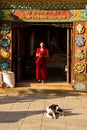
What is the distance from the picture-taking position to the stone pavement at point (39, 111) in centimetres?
976

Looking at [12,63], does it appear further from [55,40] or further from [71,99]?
[55,40]

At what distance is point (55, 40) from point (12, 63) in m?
7.62

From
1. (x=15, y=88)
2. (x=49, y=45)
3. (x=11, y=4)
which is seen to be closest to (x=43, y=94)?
(x=15, y=88)

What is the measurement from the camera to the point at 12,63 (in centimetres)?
1538

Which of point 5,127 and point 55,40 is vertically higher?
point 55,40

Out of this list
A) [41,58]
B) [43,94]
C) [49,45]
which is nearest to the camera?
[43,94]

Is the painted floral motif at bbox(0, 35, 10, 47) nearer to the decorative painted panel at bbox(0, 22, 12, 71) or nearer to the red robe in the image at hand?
the decorative painted panel at bbox(0, 22, 12, 71)

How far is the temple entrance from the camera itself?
15.8 m

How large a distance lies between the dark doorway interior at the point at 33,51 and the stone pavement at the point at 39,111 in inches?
87.2

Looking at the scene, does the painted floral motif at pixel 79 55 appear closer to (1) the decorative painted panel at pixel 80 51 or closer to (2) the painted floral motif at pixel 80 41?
(1) the decorative painted panel at pixel 80 51

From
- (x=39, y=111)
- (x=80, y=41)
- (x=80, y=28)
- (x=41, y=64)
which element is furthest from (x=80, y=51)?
(x=39, y=111)

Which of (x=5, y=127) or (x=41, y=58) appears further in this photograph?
(x=41, y=58)

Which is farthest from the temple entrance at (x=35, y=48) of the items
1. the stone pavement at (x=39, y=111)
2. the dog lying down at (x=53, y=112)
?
the dog lying down at (x=53, y=112)

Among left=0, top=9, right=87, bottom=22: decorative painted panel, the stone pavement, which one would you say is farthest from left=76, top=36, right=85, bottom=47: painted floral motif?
the stone pavement
